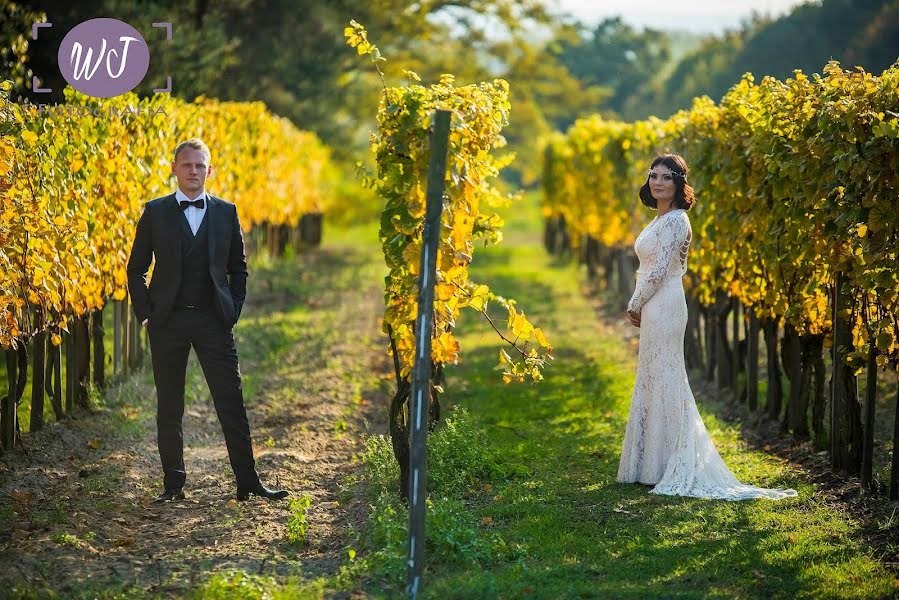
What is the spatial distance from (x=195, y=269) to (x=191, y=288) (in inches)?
4.3

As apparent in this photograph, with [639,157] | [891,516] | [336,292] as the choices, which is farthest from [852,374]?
[336,292]

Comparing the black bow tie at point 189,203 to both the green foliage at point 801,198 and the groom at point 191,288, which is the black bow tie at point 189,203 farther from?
the green foliage at point 801,198

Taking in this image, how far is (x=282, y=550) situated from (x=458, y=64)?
2862 centimetres

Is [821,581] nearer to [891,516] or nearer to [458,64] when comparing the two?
[891,516]

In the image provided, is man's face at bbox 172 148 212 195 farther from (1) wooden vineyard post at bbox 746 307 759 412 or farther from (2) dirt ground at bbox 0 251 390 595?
(1) wooden vineyard post at bbox 746 307 759 412

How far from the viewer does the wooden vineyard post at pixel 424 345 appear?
496cm

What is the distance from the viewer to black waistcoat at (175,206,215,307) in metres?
6.12

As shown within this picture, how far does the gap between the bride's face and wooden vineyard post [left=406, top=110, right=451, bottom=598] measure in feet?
6.66

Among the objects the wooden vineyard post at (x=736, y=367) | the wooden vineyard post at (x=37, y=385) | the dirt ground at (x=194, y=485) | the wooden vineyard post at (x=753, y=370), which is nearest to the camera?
the dirt ground at (x=194, y=485)

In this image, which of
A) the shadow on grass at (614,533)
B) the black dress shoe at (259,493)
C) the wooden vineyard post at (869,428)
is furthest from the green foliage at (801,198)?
the black dress shoe at (259,493)

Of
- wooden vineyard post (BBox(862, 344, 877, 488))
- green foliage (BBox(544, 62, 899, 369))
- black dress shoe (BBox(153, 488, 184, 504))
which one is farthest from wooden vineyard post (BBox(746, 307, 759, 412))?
black dress shoe (BBox(153, 488, 184, 504))

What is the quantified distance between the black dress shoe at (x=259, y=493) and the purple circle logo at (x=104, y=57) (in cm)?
799

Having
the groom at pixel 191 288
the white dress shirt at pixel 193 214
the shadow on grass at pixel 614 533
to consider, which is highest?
the white dress shirt at pixel 193 214

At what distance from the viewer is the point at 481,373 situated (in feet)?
36.2
